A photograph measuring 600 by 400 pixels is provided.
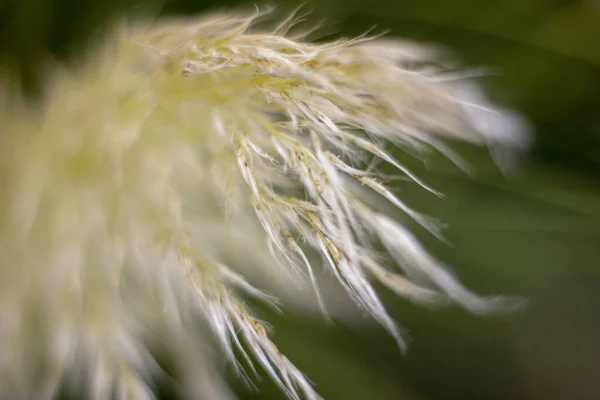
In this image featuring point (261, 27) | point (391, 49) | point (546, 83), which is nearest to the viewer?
point (391, 49)

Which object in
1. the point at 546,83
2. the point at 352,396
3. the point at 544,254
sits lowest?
the point at 352,396

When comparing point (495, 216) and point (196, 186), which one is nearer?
point (196, 186)

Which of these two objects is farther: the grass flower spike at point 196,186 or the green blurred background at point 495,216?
the green blurred background at point 495,216

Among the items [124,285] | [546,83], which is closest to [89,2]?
[124,285]

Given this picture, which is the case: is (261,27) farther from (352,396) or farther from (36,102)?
(352,396)
